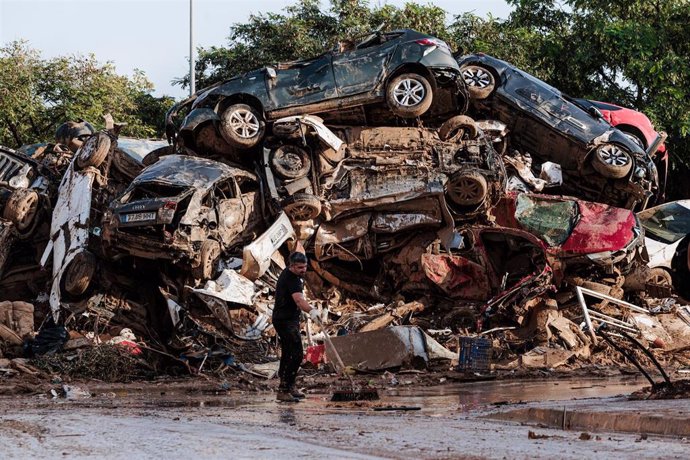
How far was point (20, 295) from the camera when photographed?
18.9 meters

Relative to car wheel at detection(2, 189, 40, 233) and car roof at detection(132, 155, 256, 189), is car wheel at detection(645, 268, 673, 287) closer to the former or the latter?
car roof at detection(132, 155, 256, 189)

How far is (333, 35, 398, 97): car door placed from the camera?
18.5 m

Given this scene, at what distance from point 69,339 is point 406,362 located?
484cm

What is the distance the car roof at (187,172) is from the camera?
16.1m

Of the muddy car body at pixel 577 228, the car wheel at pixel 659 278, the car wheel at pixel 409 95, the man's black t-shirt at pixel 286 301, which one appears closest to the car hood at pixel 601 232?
the muddy car body at pixel 577 228

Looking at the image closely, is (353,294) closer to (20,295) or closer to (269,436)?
(20,295)

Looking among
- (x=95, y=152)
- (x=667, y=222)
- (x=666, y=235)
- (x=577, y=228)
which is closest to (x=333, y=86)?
(x=95, y=152)

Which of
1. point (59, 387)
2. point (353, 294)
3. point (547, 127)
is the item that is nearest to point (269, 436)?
point (59, 387)

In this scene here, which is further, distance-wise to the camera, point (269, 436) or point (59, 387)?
point (59, 387)

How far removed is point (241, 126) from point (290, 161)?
1.00 meters

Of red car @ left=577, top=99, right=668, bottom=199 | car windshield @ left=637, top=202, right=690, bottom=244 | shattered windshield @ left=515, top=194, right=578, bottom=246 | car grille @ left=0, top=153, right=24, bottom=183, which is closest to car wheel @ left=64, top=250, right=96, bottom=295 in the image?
car grille @ left=0, top=153, right=24, bottom=183

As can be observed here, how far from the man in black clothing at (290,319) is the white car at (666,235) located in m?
8.91

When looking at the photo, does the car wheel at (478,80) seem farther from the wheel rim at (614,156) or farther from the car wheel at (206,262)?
the car wheel at (206,262)

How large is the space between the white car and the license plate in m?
8.26
